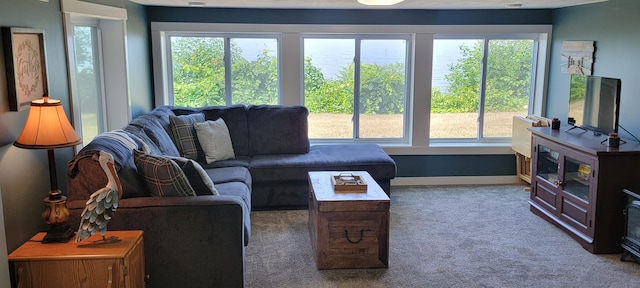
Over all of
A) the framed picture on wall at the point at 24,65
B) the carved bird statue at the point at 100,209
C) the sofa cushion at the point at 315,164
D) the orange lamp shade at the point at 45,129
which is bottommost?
the sofa cushion at the point at 315,164

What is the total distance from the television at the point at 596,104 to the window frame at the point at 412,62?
1.19 meters

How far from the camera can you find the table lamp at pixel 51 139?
8.80 ft

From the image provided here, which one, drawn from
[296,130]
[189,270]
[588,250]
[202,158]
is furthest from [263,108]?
[588,250]

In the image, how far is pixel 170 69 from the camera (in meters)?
5.80

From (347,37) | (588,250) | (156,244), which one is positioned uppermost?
(347,37)

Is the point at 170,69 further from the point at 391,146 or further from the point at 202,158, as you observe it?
the point at 391,146

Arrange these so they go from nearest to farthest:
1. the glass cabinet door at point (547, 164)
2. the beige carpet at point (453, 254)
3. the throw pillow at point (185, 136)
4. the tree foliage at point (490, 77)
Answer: the beige carpet at point (453, 254) → the glass cabinet door at point (547, 164) → the throw pillow at point (185, 136) → the tree foliage at point (490, 77)

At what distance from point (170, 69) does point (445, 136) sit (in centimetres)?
318

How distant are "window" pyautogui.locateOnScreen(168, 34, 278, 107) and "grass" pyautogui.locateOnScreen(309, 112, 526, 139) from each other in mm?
681

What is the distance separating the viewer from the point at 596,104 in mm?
4395

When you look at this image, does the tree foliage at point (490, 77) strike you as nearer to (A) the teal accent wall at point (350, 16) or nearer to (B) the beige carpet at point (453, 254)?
(A) the teal accent wall at point (350, 16)

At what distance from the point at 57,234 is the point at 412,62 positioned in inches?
162

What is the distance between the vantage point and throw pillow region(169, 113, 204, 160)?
477cm

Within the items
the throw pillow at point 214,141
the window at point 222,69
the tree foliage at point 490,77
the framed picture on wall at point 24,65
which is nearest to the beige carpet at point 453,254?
the throw pillow at point 214,141
